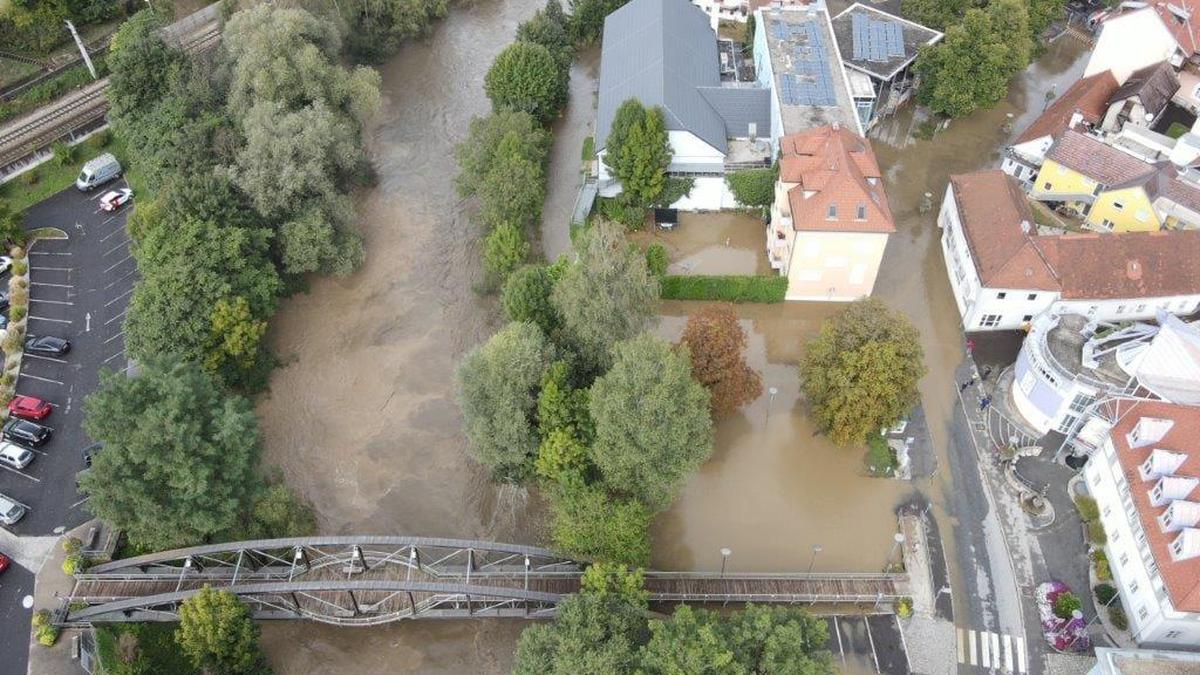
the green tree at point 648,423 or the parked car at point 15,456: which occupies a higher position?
the green tree at point 648,423

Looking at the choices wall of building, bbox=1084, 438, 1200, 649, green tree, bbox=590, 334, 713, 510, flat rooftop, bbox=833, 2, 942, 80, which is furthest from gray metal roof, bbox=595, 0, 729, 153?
wall of building, bbox=1084, 438, 1200, 649

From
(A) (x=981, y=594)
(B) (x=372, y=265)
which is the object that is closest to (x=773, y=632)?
(A) (x=981, y=594)

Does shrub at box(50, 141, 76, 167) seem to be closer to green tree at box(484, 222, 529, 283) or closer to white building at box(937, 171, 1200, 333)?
green tree at box(484, 222, 529, 283)

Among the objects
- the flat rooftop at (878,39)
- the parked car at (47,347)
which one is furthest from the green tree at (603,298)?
the flat rooftop at (878,39)

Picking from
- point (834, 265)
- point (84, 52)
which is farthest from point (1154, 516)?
point (84, 52)

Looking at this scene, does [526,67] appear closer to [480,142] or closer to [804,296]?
[480,142]

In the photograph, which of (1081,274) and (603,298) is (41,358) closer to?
(603,298)

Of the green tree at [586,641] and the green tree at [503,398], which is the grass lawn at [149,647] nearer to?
the green tree at [586,641]
